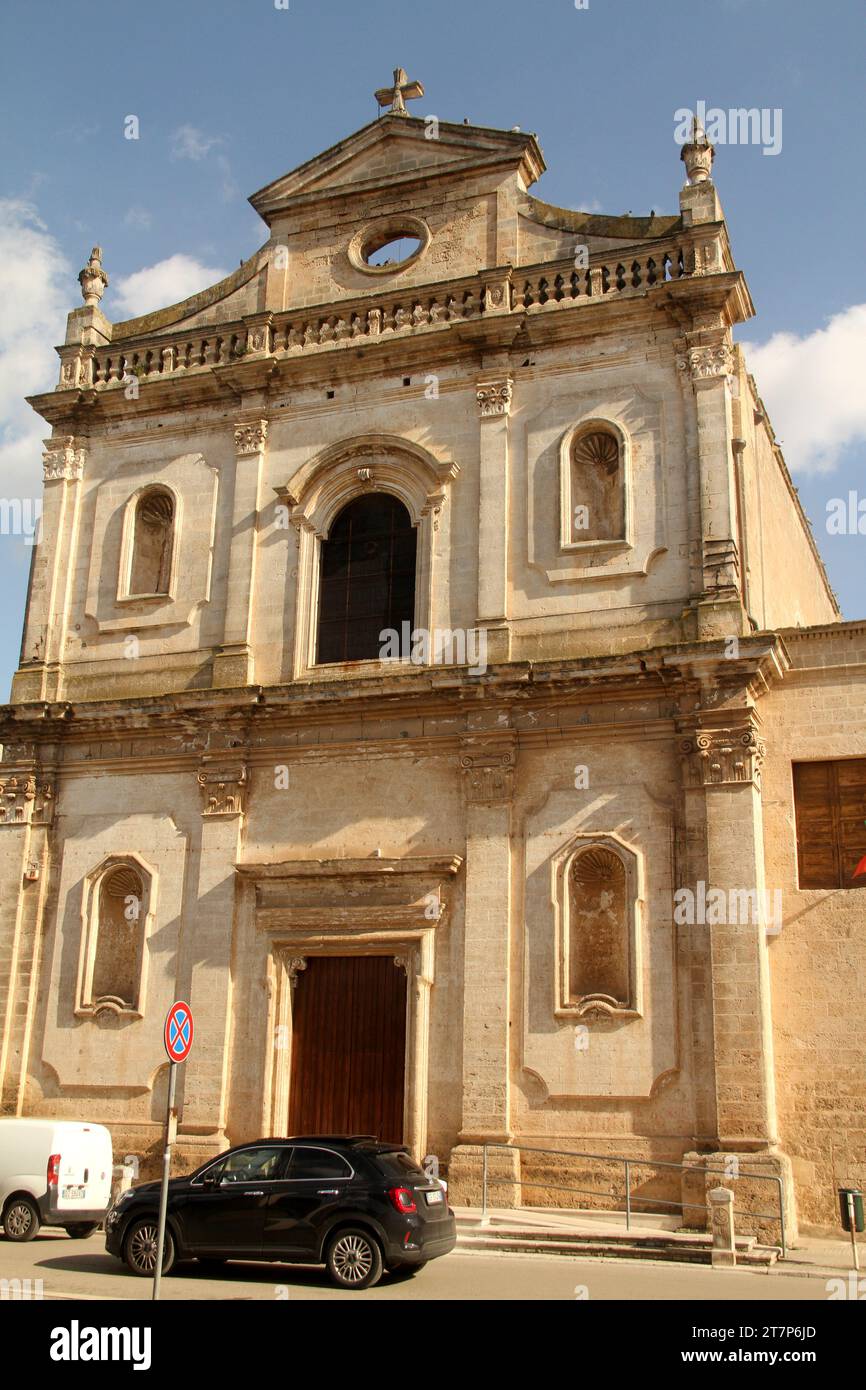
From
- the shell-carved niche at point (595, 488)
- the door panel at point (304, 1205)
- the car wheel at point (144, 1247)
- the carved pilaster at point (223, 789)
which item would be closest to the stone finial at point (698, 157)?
the shell-carved niche at point (595, 488)

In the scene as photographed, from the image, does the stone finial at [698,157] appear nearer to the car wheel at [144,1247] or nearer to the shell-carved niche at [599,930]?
the shell-carved niche at [599,930]

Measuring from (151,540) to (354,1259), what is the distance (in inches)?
517

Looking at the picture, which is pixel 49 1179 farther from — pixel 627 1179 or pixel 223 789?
pixel 627 1179

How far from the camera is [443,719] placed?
18500 mm

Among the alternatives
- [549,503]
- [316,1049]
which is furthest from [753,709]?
[316,1049]

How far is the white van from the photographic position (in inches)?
577

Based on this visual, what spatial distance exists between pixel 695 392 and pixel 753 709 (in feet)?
15.4

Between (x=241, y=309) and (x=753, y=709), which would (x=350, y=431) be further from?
(x=753, y=709)

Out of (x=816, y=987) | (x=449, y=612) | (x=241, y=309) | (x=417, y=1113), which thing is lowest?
(x=417, y=1113)

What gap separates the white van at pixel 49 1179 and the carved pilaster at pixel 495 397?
1116 cm

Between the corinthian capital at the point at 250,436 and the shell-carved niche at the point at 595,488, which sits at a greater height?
the corinthian capital at the point at 250,436

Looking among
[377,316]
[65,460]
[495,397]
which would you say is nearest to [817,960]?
[495,397]

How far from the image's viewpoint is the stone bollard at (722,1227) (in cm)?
1354

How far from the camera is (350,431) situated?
20641 millimetres
